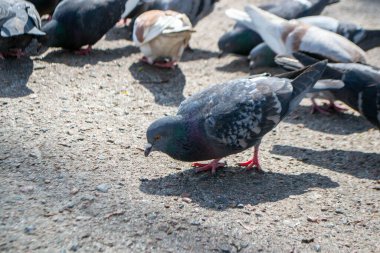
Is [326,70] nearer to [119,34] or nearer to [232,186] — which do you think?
[232,186]

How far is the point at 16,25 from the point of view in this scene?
17.8ft

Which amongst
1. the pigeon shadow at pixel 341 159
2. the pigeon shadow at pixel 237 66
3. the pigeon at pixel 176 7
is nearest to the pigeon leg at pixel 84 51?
the pigeon at pixel 176 7

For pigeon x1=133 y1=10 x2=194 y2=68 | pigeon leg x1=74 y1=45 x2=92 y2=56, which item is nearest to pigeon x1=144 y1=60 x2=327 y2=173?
pigeon x1=133 y1=10 x2=194 y2=68

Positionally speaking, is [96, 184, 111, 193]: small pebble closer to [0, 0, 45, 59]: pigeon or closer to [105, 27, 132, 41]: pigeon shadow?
[0, 0, 45, 59]: pigeon

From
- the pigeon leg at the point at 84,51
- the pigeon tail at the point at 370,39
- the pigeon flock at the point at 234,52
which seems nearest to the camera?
the pigeon flock at the point at 234,52

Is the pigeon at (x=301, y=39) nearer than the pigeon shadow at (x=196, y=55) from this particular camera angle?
Yes

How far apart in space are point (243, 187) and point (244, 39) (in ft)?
10.5

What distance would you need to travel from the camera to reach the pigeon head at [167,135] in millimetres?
3986

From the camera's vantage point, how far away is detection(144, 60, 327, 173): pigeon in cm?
401

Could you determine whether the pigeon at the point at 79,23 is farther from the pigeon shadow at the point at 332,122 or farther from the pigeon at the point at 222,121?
the pigeon at the point at 222,121

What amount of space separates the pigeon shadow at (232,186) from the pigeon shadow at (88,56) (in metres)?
2.48

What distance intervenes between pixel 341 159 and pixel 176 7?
3.17 m

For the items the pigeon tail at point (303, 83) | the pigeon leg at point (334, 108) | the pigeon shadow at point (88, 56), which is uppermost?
the pigeon tail at point (303, 83)

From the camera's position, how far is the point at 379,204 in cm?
414
